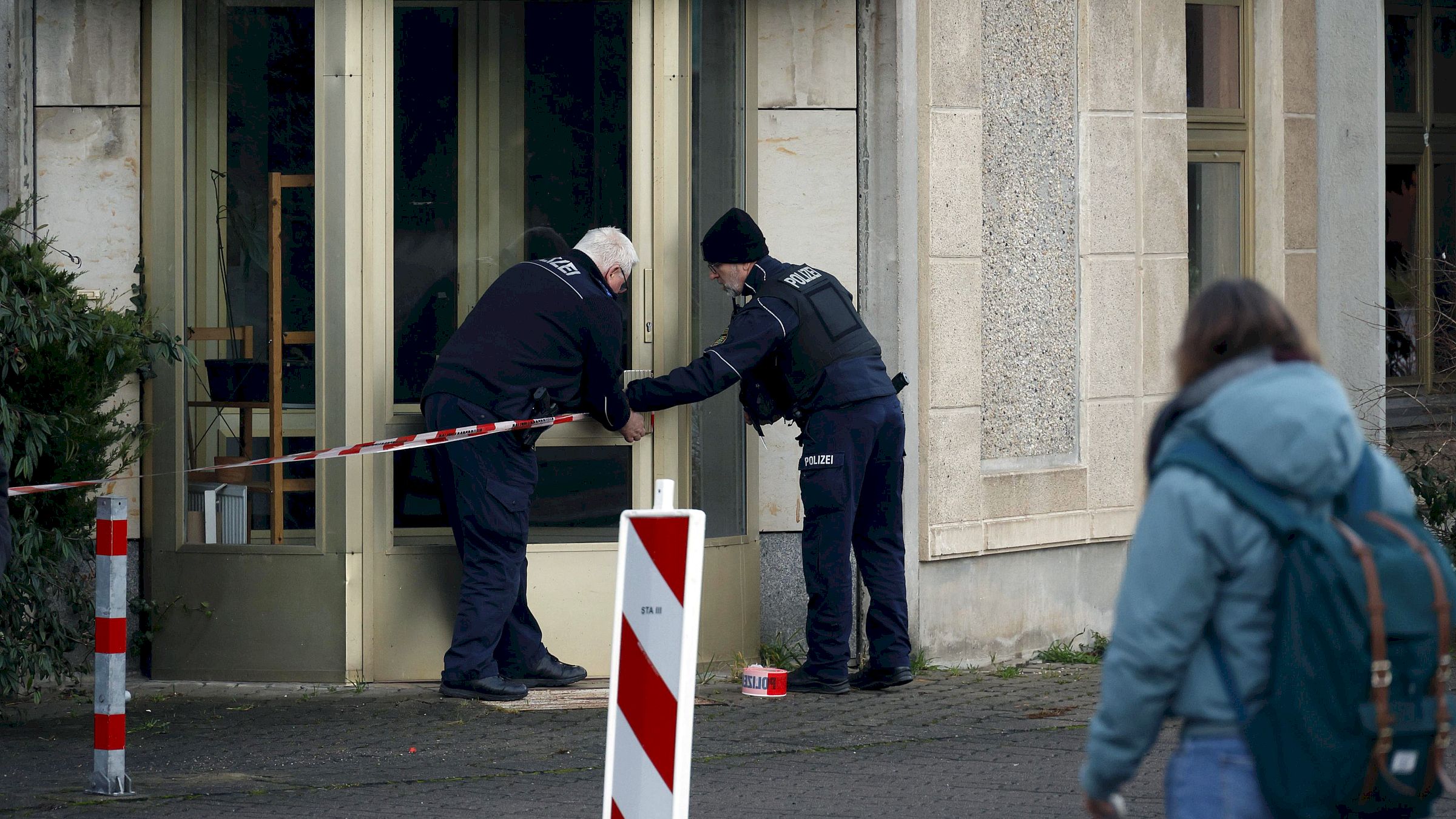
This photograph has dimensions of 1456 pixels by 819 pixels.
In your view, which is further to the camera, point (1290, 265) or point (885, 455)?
point (1290, 265)

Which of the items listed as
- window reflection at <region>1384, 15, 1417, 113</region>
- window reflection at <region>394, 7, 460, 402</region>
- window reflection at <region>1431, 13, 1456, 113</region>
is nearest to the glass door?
window reflection at <region>394, 7, 460, 402</region>

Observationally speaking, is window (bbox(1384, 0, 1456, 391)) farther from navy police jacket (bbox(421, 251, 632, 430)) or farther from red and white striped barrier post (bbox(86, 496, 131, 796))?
Answer: red and white striped barrier post (bbox(86, 496, 131, 796))

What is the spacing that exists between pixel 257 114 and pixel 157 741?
2826 millimetres

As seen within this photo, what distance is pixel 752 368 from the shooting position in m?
7.57

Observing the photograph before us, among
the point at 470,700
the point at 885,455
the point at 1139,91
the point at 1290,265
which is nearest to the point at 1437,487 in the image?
the point at 1290,265

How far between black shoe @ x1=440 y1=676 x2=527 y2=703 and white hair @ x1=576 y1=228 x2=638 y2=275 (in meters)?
1.76

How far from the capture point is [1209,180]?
9.97 metres

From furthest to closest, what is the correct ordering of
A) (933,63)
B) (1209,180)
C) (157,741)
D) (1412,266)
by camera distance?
1. (1412,266)
2. (1209,180)
3. (933,63)
4. (157,741)

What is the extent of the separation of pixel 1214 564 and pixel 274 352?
5.76 metres

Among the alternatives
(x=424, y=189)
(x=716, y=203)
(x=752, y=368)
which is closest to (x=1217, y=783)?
(x=752, y=368)

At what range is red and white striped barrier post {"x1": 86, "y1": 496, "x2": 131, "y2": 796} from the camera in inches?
217

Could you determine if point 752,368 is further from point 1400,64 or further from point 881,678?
point 1400,64

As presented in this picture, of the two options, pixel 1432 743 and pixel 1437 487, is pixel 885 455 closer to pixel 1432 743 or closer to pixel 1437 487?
pixel 1437 487

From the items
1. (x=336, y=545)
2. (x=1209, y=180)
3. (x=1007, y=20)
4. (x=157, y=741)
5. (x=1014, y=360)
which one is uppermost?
(x=1007, y=20)
